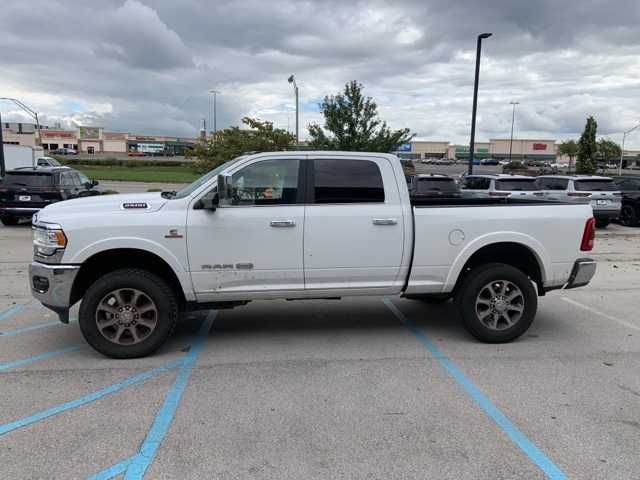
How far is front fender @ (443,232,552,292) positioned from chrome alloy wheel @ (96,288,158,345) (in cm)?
292

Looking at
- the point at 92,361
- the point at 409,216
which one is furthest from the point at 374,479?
the point at 92,361

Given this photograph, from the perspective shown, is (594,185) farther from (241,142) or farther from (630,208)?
(241,142)

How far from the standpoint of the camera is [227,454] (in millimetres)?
3326

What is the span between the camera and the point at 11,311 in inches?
258

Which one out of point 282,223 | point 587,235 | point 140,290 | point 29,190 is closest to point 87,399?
point 140,290

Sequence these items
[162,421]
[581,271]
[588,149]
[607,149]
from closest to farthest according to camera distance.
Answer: [162,421], [581,271], [588,149], [607,149]

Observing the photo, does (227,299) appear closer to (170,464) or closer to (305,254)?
(305,254)

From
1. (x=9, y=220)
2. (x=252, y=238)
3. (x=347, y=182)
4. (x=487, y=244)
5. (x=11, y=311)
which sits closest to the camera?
(x=252, y=238)

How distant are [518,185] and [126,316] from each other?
44.3 feet

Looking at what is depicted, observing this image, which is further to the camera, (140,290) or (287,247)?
(287,247)

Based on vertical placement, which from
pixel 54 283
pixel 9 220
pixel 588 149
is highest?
pixel 588 149

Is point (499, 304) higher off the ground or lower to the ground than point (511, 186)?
lower

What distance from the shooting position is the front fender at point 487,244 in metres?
5.30

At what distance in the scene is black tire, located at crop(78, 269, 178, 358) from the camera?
4.80 m
